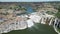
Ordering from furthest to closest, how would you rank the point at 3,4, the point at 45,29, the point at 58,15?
the point at 3,4 → the point at 58,15 → the point at 45,29

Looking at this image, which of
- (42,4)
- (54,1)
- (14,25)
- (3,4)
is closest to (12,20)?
(14,25)

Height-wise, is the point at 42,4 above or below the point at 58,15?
above

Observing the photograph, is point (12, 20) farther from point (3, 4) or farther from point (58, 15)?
point (58, 15)

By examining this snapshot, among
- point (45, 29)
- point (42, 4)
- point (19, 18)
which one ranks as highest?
point (42, 4)

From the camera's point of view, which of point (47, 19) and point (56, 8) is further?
point (56, 8)

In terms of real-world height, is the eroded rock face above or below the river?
above

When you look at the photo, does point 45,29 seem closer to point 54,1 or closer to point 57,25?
point 57,25

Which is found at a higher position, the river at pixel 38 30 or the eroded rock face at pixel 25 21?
the eroded rock face at pixel 25 21

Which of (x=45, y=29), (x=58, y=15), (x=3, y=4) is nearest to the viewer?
→ (x=45, y=29)

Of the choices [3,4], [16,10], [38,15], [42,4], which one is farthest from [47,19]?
[3,4]
